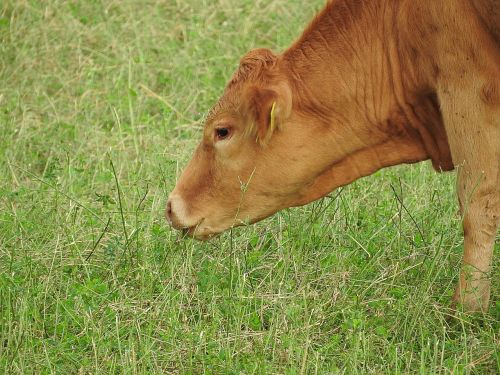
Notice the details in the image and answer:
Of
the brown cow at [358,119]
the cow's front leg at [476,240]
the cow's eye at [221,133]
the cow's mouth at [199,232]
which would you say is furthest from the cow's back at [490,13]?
the cow's mouth at [199,232]

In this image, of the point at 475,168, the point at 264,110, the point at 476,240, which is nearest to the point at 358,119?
the point at 264,110

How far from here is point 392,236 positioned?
6949 millimetres

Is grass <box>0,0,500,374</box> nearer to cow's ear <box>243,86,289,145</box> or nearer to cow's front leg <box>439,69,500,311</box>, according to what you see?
cow's front leg <box>439,69,500,311</box>

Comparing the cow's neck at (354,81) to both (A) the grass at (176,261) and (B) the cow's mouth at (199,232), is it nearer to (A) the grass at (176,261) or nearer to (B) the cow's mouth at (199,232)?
(A) the grass at (176,261)

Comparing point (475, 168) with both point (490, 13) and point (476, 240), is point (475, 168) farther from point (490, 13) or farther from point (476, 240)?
point (490, 13)

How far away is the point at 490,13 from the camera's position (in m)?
5.86

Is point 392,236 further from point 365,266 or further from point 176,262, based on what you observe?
point 176,262

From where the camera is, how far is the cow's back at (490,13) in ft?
19.2

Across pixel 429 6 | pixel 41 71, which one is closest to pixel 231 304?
pixel 429 6

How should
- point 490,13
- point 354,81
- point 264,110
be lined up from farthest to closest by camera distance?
point 354,81 < point 264,110 < point 490,13

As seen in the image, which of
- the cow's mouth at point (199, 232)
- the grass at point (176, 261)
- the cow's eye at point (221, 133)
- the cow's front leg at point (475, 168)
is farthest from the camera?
the cow's mouth at point (199, 232)

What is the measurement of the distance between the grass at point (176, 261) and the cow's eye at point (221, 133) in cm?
69

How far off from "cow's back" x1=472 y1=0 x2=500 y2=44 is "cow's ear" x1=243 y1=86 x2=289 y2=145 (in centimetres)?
113

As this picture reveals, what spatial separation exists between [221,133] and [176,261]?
793 mm
